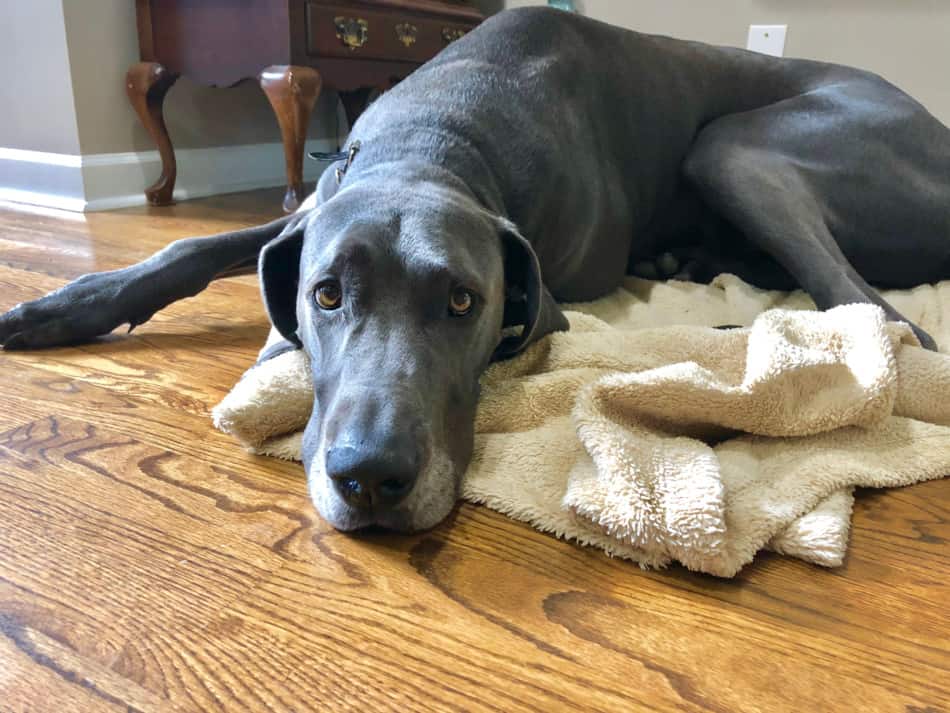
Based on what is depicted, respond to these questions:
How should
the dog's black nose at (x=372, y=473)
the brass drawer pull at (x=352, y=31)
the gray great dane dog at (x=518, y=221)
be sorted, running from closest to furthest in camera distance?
the dog's black nose at (x=372, y=473) → the gray great dane dog at (x=518, y=221) → the brass drawer pull at (x=352, y=31)

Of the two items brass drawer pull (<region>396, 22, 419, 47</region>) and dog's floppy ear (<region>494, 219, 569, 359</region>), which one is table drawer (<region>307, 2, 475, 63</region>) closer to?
brass drawer pull (<region>396, 22, 419, 47</region>)

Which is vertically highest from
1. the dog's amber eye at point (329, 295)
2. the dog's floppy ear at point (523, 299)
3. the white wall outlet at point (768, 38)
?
the white wall outlet at point (768, 38)

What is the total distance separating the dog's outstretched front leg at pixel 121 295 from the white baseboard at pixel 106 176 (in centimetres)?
174

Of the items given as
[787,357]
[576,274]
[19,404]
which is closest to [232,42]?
[576,274]

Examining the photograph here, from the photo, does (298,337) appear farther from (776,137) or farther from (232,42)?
(232,42)

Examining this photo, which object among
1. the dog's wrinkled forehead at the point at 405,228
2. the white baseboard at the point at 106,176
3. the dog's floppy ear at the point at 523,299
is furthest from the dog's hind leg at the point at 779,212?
the white baseboard at the point at 106,176

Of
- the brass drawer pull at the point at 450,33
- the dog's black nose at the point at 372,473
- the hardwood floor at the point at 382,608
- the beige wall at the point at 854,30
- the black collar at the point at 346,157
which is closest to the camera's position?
the hardwood floor at the point at 382,608

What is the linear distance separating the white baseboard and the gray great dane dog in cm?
165

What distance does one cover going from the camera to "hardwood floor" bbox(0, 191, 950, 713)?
70 cm

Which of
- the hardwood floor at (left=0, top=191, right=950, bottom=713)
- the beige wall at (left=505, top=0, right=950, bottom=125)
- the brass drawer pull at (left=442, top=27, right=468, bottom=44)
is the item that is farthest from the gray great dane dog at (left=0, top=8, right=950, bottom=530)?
the brass drawer pull at (left=442, top=27, right=468, bottom=44)

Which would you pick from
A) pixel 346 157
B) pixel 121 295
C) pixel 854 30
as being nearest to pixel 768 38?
pixel 854 30

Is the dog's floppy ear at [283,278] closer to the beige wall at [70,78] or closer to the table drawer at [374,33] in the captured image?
the table drawer at [374,33]

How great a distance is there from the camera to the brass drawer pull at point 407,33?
3.41 m

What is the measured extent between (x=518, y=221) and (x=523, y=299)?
0.26 m
